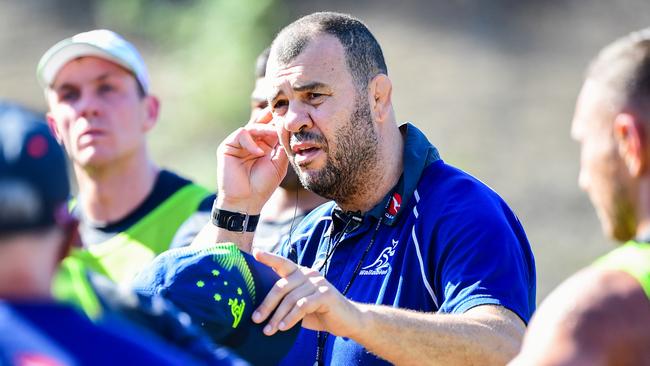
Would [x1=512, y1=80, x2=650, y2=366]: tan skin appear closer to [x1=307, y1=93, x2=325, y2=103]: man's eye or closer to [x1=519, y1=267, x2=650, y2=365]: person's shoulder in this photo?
[x1=519, y1=267, x2=650, y2=365]: person's shoulder

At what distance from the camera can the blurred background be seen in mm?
12352

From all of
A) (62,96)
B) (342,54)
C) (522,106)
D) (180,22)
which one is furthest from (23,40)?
(342,54)

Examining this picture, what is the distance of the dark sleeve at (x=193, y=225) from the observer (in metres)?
5.46

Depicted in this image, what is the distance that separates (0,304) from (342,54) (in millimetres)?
2458

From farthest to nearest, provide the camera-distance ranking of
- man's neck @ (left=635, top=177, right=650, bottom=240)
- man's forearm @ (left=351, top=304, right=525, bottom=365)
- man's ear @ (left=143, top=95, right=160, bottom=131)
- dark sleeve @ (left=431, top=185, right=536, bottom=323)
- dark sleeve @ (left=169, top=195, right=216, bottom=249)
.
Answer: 1. man's ear @ (left=143, top=95, right=160, bottom=131)
2. dark sleeve @ (left=169, top=195, right=216, bottom=249)
3. dark sleeve @ (left=431, top=185, right=536, bottom=323)
4. man's forearm @ (left=351, top=304, right=525, bottom=365)
5. man's neck @ (left=635, top=177, right=650, bottom=240)

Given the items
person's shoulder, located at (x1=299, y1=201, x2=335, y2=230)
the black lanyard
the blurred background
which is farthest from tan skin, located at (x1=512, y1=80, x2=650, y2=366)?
the blurred background

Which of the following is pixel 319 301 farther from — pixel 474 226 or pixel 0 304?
pixel 0 304

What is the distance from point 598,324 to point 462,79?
1130cm

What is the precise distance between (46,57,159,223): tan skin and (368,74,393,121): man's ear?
191cm

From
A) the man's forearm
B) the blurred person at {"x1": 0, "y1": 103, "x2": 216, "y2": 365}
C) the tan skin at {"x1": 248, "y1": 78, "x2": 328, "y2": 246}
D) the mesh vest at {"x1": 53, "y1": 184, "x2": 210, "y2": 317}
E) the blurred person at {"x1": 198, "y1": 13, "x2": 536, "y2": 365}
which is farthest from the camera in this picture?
the tan skin at {"x1": 248, "y1": 78, "x2": 328, "y2": 246}

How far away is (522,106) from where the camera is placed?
13.4 m

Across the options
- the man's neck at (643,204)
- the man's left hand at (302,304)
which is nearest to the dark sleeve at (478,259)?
the man's left hand at (302,304)

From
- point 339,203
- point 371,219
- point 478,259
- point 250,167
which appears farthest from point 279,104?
point 478,259

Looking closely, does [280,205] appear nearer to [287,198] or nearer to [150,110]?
[287,198]
